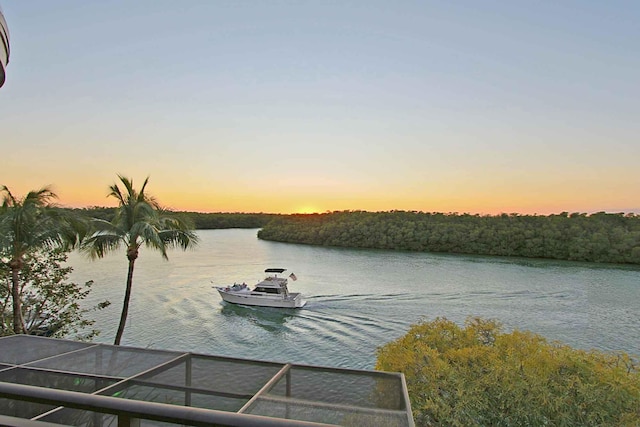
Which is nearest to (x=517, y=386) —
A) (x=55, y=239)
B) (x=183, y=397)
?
(x=183, y=397)

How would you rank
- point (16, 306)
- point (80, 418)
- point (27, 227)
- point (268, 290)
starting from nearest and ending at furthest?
point (80, 418), point (27, 227), point (16, 306), point (268, 290)

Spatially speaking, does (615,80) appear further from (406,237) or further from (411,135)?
(406,237)

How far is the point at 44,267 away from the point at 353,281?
74.1 feet

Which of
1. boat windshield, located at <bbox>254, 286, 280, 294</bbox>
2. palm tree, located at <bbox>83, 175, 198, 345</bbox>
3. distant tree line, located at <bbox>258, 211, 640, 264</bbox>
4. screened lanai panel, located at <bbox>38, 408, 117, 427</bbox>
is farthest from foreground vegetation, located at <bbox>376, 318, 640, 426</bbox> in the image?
distant tree line, located at <bbox>258, 211, 640, 264</bbox>

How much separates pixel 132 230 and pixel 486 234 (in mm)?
49119

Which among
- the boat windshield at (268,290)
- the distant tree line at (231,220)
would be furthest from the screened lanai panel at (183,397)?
the distant tree line at (231,220)

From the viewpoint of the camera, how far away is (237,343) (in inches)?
719

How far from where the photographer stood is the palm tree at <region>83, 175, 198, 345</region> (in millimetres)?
12266

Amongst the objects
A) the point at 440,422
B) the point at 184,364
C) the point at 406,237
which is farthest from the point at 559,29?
the point at 406,237

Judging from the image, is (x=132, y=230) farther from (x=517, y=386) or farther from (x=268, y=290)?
(x=268, y=290)

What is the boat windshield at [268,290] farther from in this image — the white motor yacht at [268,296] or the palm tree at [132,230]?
the palm tree at [132,230]

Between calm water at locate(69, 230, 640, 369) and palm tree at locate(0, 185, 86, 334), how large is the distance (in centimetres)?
796

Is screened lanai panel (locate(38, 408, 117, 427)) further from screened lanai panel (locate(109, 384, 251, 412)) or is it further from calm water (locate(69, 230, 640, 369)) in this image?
calm water (locate(69, 230, 640, 369))

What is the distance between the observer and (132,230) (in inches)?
488
